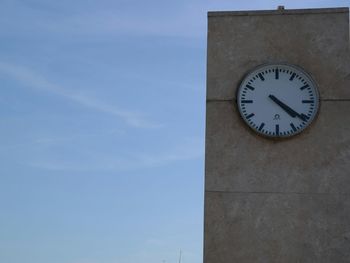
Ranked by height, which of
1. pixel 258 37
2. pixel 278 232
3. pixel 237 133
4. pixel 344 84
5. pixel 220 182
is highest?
pixel 258 37

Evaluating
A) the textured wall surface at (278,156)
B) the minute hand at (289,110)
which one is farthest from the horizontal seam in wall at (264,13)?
the minute hand at (289,110)

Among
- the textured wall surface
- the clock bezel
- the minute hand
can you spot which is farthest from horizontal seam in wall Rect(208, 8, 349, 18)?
the minute hand

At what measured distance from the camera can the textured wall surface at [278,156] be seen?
7285 millimetres

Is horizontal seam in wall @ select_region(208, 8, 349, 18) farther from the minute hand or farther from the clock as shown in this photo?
the minute hand

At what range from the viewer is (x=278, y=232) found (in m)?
7.30

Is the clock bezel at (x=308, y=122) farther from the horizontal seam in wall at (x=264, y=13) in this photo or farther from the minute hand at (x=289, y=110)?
the horizontal seam in wall at (x=264, y=13)

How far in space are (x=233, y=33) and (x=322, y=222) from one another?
7.25ft

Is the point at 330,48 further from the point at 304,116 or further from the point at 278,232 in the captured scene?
the point at 278,232

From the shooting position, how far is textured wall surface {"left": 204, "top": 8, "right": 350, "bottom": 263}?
287 inches

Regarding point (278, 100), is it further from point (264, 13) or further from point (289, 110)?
point (264, 13)

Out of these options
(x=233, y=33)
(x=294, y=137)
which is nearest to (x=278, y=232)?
(x=294, y=137)

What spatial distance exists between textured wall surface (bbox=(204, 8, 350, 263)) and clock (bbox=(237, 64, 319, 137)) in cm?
8

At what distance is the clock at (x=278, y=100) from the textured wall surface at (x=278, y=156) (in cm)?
8

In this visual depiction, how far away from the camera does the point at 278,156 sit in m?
7.52
